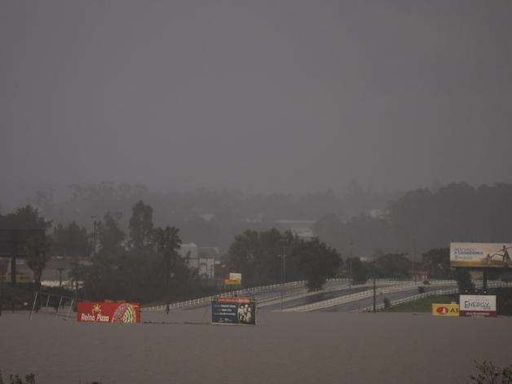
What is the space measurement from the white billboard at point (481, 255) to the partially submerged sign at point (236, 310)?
36859mm

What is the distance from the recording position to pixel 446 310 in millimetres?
82125

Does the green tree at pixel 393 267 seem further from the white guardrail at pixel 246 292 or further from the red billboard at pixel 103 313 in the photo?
the red billboard at pixel 103 313

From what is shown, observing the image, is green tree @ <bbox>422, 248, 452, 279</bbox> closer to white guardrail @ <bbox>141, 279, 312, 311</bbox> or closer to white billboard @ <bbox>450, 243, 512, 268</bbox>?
white guardrail @ <bbox>141, 279, 312, 311</bbox>

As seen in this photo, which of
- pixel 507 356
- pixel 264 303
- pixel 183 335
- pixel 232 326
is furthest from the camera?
pixel 264 303

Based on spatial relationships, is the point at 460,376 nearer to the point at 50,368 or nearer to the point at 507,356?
the point at 507,356

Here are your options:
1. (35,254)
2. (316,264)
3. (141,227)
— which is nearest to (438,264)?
(316,264)

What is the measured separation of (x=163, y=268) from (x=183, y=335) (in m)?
66.4

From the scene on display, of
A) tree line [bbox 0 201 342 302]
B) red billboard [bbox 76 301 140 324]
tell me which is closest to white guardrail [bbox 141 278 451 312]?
tree line [bbox 0 201 342 302]

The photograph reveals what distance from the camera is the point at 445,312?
82.1 metres

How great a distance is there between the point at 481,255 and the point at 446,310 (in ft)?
54.6

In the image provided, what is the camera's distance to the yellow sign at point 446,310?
267 feet

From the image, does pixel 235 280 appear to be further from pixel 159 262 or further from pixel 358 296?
pixel 358 296

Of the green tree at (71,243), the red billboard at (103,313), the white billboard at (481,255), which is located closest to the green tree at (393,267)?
the white billboard at (481,255)

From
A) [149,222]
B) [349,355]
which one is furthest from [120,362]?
[149,222]
